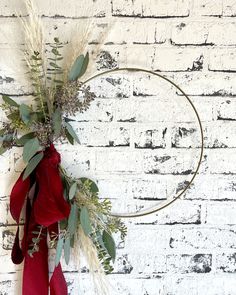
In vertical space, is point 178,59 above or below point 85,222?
above

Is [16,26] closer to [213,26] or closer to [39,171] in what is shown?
[39,171]

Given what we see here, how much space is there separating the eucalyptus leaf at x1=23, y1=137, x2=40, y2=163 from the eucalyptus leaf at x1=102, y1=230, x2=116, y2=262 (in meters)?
0.30

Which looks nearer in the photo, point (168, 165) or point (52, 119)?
point (52, 119)

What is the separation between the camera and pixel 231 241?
4.29 feet

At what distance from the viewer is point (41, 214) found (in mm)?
1165

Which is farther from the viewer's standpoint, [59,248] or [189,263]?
[189,263]

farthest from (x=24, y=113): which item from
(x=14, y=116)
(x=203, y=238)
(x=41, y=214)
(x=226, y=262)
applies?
(x=226, y=262)

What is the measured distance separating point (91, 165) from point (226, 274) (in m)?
0.53

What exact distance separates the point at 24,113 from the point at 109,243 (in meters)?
0.43

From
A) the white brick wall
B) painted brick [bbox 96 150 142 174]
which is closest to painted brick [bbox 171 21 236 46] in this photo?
the white brick wall

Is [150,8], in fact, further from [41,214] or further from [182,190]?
[41,214]

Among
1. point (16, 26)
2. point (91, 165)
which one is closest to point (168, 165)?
point (91, 165)

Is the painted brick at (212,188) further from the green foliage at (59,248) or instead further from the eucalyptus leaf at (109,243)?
the green foliage at (59,248)

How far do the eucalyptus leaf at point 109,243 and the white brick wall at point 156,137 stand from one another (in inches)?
2.6
